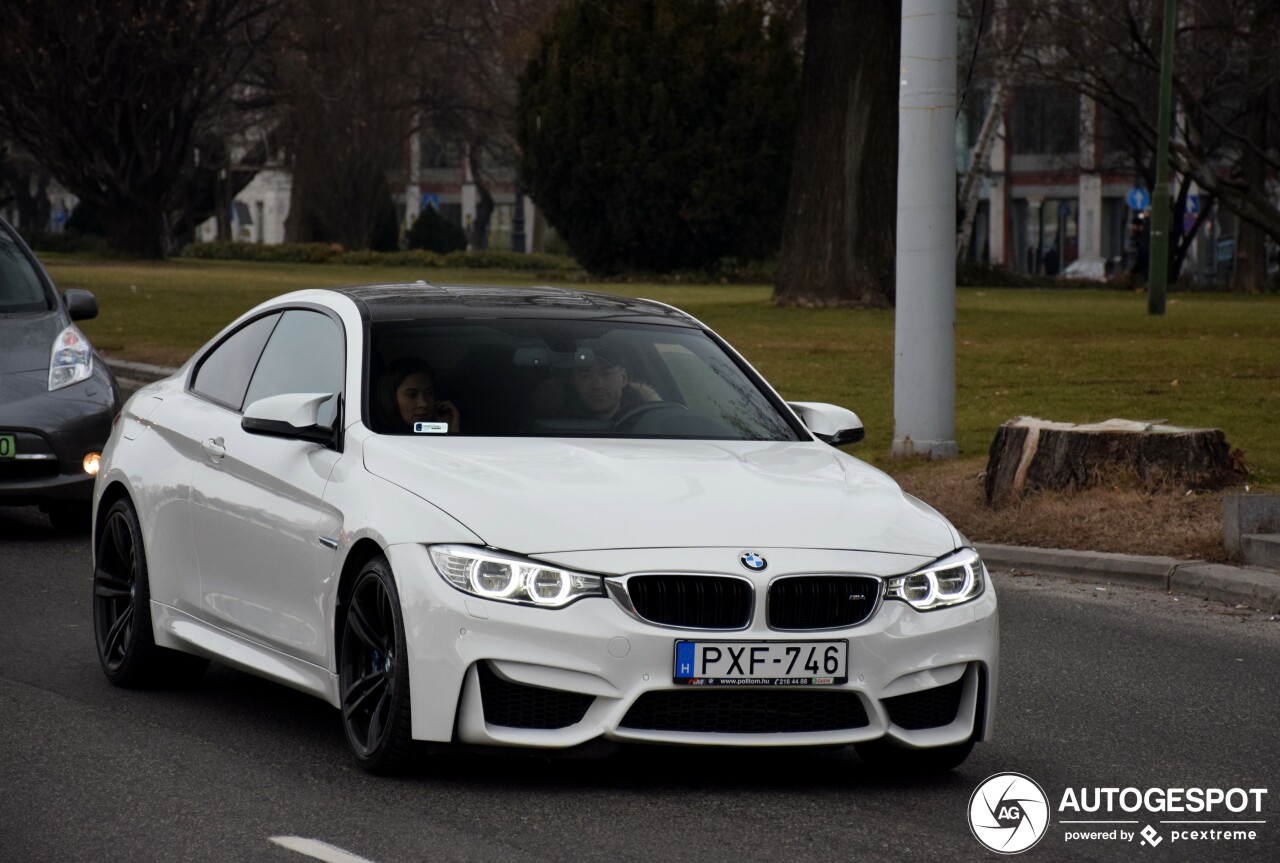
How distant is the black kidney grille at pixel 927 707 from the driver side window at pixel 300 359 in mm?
2132

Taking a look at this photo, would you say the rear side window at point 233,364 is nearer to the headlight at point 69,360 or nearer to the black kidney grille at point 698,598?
the black kidney grille at point 698,598

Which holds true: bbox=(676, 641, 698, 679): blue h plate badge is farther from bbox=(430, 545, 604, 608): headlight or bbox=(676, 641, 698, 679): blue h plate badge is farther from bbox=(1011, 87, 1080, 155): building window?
bbox=(1011, 87, 1080, 155): building window

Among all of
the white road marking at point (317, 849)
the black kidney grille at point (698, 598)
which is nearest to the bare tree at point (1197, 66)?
the black kidney grille at point (698, 598)

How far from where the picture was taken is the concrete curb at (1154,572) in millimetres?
9953

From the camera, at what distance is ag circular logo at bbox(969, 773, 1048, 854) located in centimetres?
558

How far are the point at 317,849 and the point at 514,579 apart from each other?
2.80 feet

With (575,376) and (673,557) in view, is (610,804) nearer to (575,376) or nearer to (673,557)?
(673,557)

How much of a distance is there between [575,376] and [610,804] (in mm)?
1652

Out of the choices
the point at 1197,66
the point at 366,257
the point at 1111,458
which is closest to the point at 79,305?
the point at 1111,458

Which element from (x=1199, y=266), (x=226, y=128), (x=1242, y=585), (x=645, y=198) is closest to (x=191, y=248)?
(x=226, y=128)

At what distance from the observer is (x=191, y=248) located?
3066 inches

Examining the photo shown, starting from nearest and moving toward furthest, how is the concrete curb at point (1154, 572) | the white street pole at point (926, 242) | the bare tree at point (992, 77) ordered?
the concrete curb at point (1154, 572) → the white street pole at point (926, 242) → the bare tree at point (992, 77)

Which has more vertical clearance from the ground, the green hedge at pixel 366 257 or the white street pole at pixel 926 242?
the white street pole at pixel 926 242

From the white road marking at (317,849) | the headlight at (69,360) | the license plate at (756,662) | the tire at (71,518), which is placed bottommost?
the tire at (71,518)
